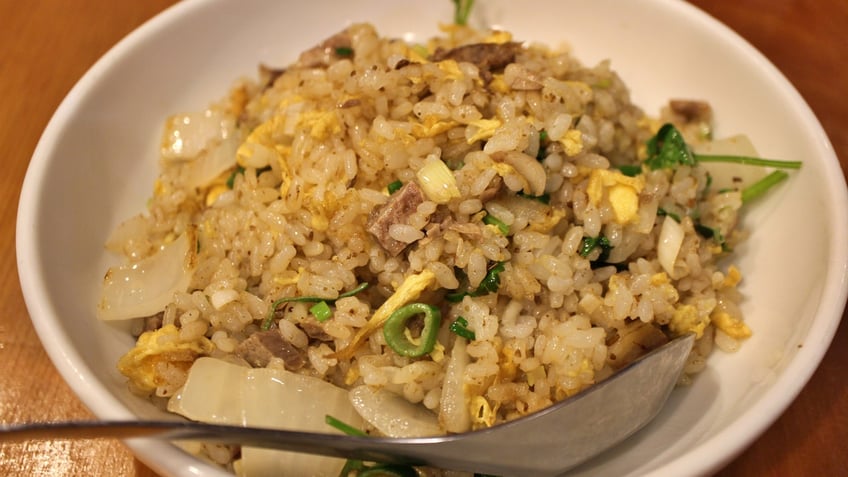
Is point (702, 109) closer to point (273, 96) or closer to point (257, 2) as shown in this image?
point (273, 96)

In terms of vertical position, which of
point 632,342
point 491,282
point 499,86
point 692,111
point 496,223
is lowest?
point 632,342

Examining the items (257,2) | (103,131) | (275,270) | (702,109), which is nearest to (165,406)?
(275,270)

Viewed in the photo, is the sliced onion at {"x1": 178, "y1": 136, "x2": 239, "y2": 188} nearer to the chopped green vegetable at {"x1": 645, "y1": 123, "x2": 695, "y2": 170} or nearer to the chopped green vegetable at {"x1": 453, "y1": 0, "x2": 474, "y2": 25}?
the chopped green vegetable at {"x1": 453, "y1": 0, "x2": 474, "y2": 25}

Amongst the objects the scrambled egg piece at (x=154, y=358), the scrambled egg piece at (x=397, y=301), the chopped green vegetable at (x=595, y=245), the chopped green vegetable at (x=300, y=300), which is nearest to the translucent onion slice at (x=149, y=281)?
the scrambled egg piece at (x=154, y=358)

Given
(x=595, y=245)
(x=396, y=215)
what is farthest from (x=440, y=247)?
(x=595, y=245)

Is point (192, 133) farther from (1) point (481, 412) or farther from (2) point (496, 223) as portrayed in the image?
(1) point (481, 412)

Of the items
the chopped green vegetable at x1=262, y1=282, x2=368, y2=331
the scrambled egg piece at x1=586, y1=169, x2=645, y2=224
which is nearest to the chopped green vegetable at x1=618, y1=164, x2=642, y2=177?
the scrambled egg piece at x1=586, y1=169, x2=645, y2=224
